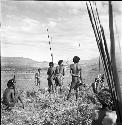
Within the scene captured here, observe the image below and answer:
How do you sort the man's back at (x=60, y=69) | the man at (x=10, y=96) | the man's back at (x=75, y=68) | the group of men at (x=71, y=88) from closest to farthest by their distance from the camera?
the group of men at (x=71, y=88) < the man at (x=10, y=96) < the man's back at (x=75, y=68) < the man's back at (x=60, y=69)

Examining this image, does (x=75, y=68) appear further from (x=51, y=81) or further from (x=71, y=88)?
(x=51, y=81)

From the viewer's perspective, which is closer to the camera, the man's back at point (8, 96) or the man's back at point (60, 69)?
the man's back at point (8, 96)

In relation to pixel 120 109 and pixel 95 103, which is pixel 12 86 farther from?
pixel 120 109

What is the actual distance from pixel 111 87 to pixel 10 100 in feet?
26.1

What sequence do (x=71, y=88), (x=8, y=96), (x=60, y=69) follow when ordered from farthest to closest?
(x=60, y=69), (x=71, y=88), (x=8, y=96)

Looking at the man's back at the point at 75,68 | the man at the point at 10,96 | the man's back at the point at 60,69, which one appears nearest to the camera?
the man at the point at 10,96

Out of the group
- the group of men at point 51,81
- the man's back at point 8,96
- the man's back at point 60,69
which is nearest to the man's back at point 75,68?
the group of men at point 51,81

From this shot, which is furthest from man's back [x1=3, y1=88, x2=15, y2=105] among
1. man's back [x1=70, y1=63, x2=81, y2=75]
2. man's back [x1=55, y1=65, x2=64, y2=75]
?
man's back [x1=55, y1=65, x2=64, y2=75]

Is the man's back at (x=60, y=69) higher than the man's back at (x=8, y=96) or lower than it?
higher

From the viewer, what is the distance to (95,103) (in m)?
11.1

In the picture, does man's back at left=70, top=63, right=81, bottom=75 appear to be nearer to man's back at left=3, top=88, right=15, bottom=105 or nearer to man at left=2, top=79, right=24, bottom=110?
man at left=2, top=79, right=24, bottom=110

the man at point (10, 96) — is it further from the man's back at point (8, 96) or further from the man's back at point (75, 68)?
the man's back at point (75, 68)

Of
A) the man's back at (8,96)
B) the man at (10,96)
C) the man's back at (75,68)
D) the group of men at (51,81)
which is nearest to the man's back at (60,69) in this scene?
the group of men at (51,81)

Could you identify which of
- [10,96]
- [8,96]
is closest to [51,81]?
[10,96]
